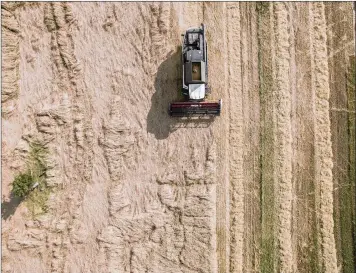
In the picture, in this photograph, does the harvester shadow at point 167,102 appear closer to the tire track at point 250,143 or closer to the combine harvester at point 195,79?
the combine harvester at point 195,79

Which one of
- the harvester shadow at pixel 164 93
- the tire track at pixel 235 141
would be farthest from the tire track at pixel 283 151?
the harvester shadow at pixel 164 93

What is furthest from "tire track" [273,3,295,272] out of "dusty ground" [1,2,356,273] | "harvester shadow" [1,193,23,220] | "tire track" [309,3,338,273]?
"harvester shadow" [1,193,23,220]

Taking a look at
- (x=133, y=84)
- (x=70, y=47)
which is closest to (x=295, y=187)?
(x=133, y=84)

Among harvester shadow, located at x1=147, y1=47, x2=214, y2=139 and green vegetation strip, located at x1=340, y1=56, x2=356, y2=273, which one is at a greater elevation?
harvester shadow, located at x1=147, y1=47, x2=214, y2=139

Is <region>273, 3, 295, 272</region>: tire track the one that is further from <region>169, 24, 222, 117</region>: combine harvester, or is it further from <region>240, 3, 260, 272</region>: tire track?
<region>169, 24, 222, 117</region>: combine harvester

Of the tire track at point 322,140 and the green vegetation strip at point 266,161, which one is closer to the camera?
the green vegetation strip at point 266,161

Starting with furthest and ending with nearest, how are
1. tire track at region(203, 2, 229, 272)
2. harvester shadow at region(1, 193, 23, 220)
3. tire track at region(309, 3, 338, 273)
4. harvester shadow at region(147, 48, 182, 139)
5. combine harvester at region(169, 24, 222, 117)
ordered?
1. tire track at region(309, 3, 338, 273)
2. tire track at region(203, 2, 229, 272)
3. harvester shadow at region(147, 48, 182, 139)
4. harvester shadow at region(1, 193, 23, 220)
5. combine harvester at region(169, 24, 222, 117)
